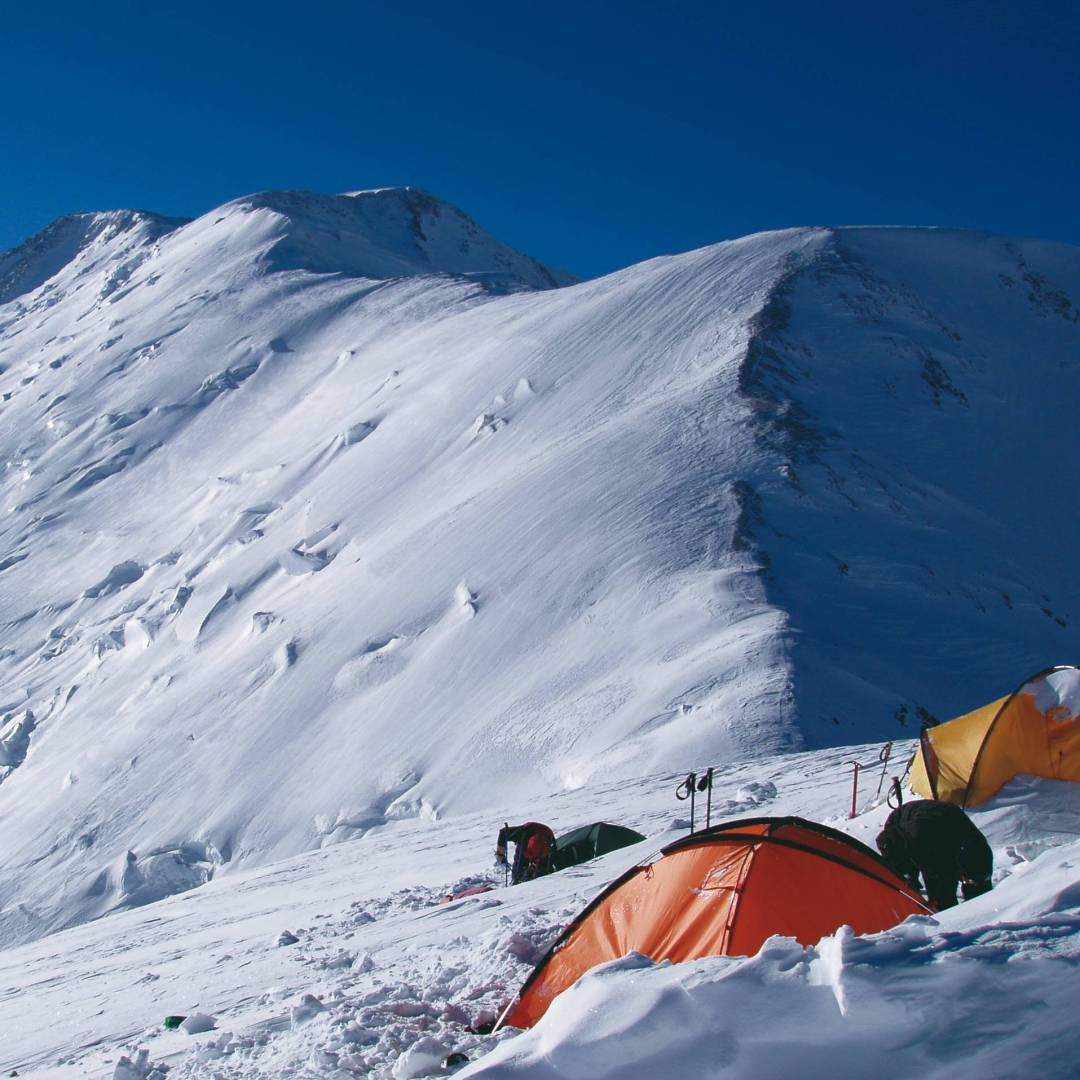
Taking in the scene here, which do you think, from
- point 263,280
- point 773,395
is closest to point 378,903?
point 773,395

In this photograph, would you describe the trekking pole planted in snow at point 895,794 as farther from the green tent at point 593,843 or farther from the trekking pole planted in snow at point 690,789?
the green tent at point 593,843

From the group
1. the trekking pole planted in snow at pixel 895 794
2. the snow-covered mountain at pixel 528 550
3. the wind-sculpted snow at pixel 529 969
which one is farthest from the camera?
the snow-covered mountain at pixel 528 550

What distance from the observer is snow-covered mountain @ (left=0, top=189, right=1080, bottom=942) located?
2105 cm

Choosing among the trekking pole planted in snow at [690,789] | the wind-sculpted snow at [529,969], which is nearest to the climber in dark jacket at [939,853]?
the wind-sculpted snow at [529,969]

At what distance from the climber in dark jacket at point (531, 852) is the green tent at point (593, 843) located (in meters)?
0.16

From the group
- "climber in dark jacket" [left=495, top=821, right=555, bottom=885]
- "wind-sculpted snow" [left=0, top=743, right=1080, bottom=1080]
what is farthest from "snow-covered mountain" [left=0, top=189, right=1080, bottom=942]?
"climber in dark jacket" [left=495, top=821, right=555, bottom=885]

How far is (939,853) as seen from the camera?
24.3 ft

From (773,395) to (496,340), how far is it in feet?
44.2

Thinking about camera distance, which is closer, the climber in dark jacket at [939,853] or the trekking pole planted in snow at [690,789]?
the climber in dark jacket at [939,853]

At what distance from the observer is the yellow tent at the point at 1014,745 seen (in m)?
10.4

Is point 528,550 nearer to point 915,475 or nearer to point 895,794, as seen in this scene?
point 915,475

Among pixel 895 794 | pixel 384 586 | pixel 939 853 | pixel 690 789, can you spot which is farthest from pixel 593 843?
pixel 384 586

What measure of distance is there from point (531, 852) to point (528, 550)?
47.3 feet

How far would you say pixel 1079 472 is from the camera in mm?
34656
